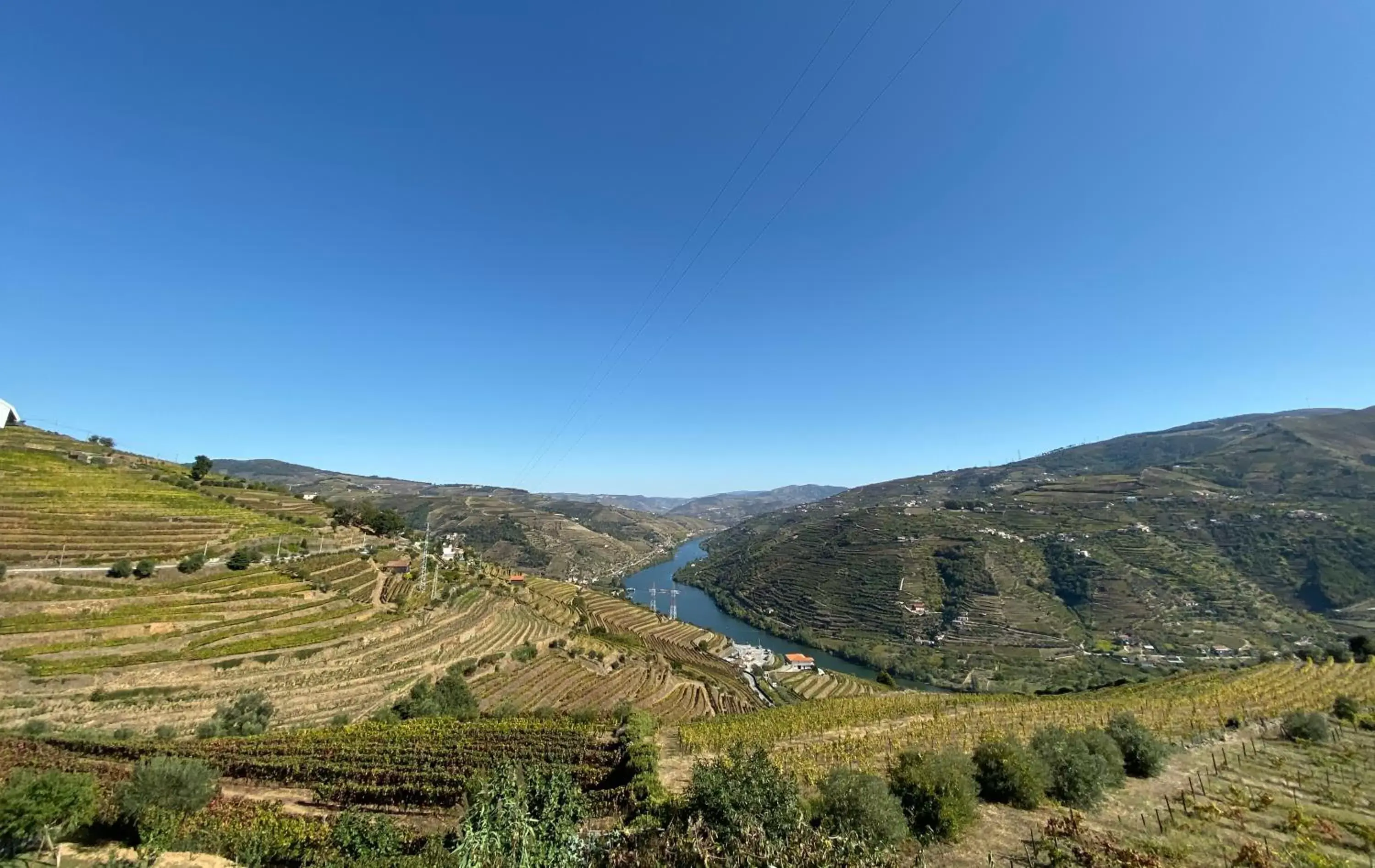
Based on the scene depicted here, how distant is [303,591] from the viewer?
40.9m

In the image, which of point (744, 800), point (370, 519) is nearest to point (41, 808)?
point (744, 800)

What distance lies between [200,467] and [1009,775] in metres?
101

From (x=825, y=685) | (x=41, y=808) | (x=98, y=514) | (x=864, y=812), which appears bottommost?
(x=825, y=685)

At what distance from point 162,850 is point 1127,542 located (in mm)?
167152

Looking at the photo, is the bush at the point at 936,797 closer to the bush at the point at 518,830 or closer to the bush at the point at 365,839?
the bush at the point at 518,830

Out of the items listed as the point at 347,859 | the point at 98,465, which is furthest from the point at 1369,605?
the point at 98,465

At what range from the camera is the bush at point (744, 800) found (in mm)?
8789

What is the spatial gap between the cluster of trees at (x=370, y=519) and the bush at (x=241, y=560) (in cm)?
3755

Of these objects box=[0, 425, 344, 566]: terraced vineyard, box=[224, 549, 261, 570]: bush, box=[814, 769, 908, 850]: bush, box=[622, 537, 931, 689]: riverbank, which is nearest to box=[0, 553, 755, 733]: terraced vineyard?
box=[224, 549, 261, 570]: bush

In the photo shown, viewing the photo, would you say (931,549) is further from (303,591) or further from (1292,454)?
(1292,454)

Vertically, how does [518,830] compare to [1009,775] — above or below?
above

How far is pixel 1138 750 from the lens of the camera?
53.5 ft

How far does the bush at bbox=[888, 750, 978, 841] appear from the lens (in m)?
11.9

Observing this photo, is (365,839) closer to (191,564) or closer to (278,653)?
(278,653)
